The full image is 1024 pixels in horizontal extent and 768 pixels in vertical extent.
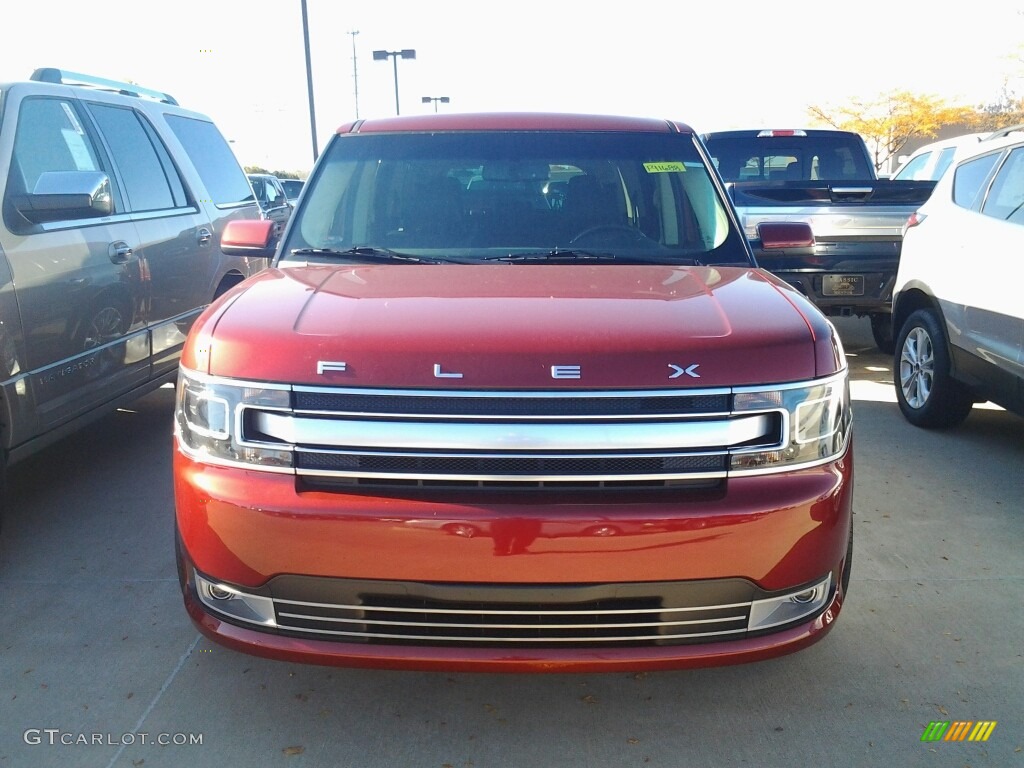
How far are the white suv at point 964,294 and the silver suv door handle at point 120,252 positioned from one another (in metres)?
4.54

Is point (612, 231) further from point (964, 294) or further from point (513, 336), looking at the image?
point (964, 294)

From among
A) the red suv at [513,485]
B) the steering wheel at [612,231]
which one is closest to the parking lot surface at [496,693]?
the red suv at [513,485]

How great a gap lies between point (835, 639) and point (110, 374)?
3542mm

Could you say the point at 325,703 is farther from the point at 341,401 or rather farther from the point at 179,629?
the point at 341,401

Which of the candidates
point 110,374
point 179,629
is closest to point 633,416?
point 179,629

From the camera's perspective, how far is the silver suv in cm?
389

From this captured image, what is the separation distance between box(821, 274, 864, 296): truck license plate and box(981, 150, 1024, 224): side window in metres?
2.02

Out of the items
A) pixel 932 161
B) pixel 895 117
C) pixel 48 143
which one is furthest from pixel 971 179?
pixel 895 117

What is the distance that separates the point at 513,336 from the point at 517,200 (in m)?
1.41

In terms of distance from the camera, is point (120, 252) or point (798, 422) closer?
point (798, 422)

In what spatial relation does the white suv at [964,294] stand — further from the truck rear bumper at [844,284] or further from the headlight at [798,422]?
the headlight at [798,422]

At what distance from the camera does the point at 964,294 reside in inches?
208

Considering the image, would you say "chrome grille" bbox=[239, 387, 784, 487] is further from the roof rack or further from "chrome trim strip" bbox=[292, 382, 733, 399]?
the roof rack

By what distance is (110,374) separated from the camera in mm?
4605
